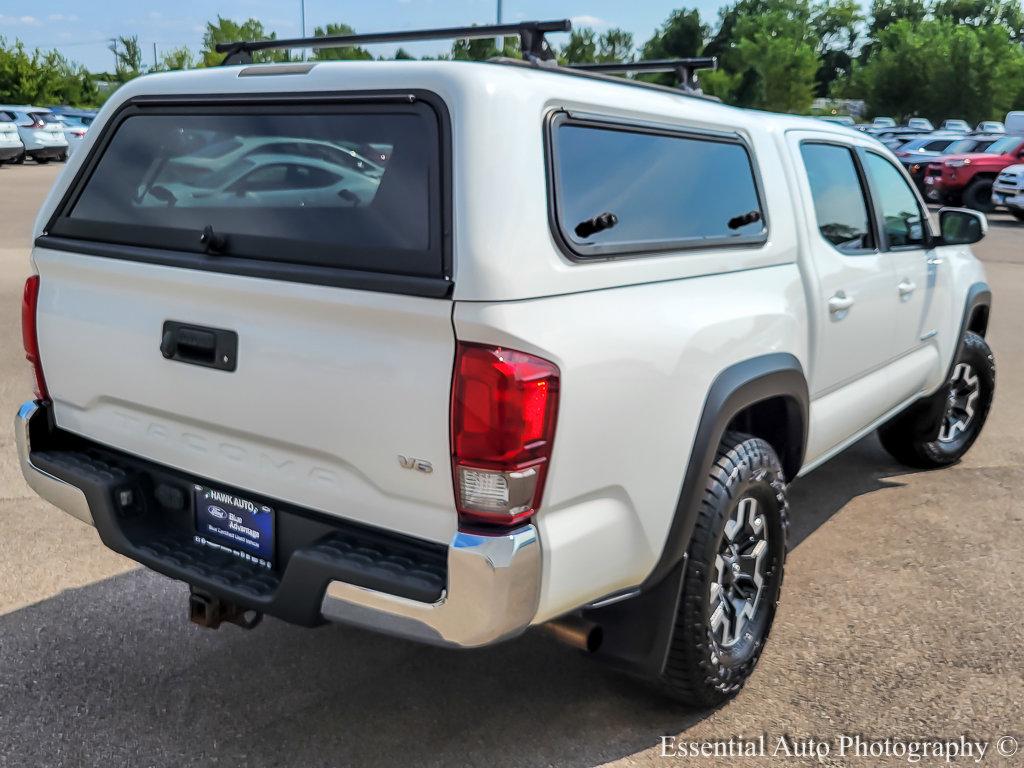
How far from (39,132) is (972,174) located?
25.3 metres

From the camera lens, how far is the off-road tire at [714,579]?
9.80ft

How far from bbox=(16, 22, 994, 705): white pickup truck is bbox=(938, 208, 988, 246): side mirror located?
1587mm

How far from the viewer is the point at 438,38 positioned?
131 inches

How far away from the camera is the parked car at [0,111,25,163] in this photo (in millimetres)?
28328

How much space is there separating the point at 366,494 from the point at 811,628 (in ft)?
6.56

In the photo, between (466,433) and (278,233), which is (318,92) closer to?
(278,233)

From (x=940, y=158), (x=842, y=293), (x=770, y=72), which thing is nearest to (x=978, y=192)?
(x=940, y=158)

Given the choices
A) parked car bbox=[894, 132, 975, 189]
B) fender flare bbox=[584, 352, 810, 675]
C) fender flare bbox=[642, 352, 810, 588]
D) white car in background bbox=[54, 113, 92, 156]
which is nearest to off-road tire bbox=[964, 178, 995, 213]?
parked car bbox=[894, 132, 975, 189]

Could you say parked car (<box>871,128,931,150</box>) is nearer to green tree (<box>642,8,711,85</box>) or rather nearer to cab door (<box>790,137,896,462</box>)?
cab door (<box>790,137,896,462</box>)

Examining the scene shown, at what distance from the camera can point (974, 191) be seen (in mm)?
22594

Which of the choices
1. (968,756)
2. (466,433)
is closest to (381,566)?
(466,433)

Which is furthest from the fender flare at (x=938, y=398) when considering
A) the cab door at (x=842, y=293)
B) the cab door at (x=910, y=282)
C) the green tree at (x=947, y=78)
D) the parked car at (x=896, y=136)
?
the green tree at (x=947, y=78)

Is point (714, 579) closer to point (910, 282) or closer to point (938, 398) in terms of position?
point (910, 282)

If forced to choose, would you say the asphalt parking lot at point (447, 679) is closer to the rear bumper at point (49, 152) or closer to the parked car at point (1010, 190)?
the parked car at point (1010, 190)
